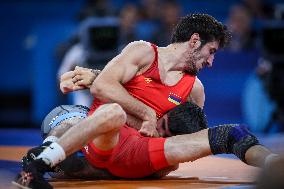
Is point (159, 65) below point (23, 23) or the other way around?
below

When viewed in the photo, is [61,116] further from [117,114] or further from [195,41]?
[195,41]

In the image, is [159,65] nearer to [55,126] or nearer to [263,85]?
[55,126]

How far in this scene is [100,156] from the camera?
4.86 meters

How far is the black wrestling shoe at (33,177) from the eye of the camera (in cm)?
409

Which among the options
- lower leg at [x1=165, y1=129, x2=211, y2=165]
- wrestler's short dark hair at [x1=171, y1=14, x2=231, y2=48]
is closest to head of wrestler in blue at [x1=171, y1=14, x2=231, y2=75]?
wrestler's short dark hair at [x1=171, y1=14, x2=231, y2=48]

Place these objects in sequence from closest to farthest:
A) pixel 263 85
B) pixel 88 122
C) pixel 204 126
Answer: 1. pixel 88 122
2. pixel 204 126
3. pixel 263 85

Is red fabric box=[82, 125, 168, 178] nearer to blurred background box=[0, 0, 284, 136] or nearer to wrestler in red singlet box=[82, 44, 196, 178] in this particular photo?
wrestler in red singlet box=[82, 44, 196, 178]

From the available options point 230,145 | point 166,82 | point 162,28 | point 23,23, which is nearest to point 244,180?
point 230,145

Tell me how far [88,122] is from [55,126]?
2.92ft

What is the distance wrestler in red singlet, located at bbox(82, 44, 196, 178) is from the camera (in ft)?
16.1

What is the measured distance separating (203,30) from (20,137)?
408 cm

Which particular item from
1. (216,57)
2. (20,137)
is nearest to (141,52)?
(20,137)

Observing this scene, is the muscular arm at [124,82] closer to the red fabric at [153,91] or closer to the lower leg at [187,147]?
the red fabric at [153,91]

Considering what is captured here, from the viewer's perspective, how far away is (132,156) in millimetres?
4918
